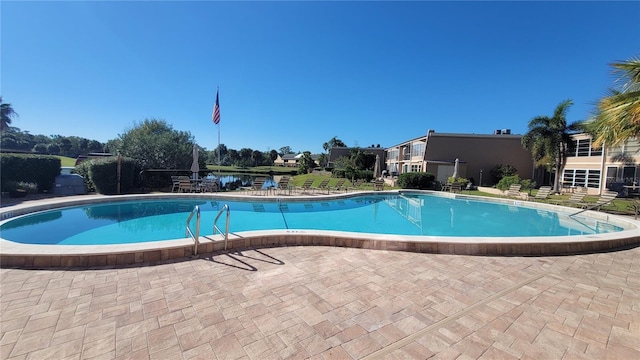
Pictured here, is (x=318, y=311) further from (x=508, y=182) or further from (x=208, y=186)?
(x=508, y=182)

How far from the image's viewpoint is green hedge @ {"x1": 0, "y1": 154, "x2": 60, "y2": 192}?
1113cm

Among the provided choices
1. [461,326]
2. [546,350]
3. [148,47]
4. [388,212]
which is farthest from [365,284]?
[148,47]

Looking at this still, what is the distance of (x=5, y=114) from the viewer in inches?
1102

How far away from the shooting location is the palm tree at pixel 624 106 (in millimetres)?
3787

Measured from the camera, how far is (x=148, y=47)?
1159cm

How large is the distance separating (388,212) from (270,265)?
8.81m

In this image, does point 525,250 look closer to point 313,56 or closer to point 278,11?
point 278,11

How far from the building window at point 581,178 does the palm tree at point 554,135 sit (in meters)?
1.79

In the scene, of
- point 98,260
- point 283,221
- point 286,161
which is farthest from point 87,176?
point 286,161

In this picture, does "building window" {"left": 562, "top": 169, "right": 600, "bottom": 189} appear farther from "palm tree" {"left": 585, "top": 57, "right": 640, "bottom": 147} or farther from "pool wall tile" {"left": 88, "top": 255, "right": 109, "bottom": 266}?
"pool wall tile" {"left": 88, "top": 255, "right": 109, "bottom": 266}

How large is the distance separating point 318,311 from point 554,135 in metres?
25.2

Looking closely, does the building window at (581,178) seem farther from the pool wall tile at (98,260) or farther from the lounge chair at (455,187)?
the pool wall tile at (98,260)

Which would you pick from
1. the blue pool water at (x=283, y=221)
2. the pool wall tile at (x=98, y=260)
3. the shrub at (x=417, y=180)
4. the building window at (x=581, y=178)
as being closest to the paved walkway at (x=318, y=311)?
the pool wall tile at (x=98, y=260)

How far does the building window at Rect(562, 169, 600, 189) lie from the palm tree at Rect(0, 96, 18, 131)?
5631cm
